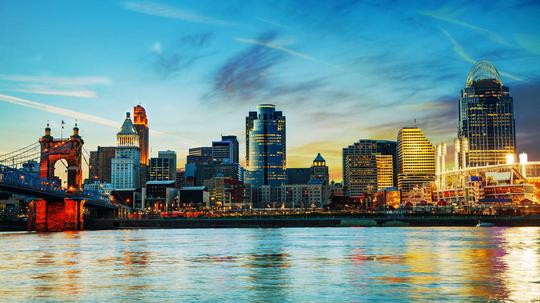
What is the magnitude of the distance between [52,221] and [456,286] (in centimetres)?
12376

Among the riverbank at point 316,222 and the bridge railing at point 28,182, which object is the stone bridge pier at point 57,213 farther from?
the riverbank at point 316,222

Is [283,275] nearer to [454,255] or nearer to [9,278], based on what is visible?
[9,278]

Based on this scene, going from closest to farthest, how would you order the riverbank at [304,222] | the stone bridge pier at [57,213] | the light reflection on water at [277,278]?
the light reflection on water at [277,278] < the stone bridge pier at [57,213] < the riverbank at [304,222]

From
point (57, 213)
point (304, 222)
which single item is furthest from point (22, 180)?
point (304, 222)

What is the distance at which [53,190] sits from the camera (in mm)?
131125

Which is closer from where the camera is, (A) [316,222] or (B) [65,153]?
(B) [65,153]

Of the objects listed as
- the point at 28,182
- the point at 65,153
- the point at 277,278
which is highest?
the point at 65,153

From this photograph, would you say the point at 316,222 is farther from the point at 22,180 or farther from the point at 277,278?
the point at 277,278

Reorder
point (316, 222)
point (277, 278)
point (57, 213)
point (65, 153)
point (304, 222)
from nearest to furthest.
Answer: point (277, 278)
point (57, 213)
point (65, 153)
point (316, 222)
point (304, 222)

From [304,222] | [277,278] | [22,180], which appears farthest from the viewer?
[304,222]

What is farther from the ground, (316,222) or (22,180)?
(22,180)

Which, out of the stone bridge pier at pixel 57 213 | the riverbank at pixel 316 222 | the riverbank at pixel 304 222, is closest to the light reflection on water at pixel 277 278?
the stone bridge pier at pixel 57 213

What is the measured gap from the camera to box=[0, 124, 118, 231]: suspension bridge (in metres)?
117

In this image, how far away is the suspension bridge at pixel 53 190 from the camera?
117 meters
